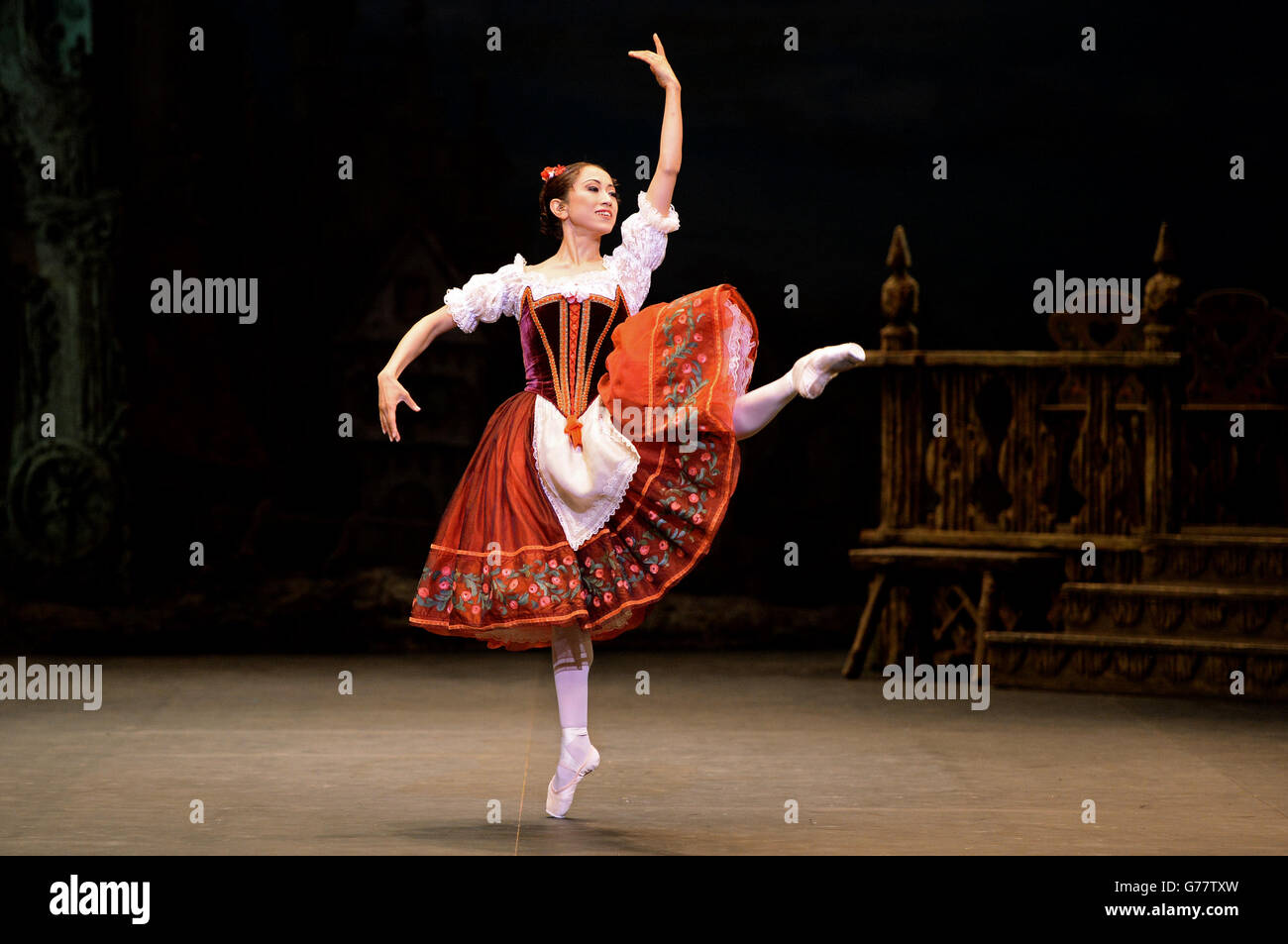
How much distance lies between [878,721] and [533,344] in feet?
7.66

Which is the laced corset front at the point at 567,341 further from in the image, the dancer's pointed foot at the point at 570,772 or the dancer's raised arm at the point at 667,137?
the dancer's pointed foot at the point at 570,772

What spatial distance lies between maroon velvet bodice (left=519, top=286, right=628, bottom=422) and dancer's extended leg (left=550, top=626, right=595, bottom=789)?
1.77 feet

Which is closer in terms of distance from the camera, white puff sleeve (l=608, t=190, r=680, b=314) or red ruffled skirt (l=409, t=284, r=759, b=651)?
red ruffled skirt (l=409, t=284, r=759, b=651)

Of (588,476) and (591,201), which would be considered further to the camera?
(591,201)

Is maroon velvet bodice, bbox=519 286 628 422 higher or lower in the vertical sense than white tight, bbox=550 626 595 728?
higher

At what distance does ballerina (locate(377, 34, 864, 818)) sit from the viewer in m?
4.44

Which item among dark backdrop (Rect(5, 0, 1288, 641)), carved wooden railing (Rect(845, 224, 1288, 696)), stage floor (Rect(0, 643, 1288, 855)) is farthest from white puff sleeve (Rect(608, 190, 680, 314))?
dark backdrop (Rect(5, 0, 1288, 641))

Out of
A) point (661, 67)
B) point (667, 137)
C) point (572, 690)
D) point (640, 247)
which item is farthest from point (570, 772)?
point (661, 67)

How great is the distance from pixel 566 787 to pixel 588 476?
745 millimetres

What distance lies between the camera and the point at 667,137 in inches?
178

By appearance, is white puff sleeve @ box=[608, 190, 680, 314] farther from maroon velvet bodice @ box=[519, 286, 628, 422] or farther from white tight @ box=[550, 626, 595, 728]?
white tight @ box=[550, 626, 595, 728]

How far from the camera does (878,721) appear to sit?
6316 mm

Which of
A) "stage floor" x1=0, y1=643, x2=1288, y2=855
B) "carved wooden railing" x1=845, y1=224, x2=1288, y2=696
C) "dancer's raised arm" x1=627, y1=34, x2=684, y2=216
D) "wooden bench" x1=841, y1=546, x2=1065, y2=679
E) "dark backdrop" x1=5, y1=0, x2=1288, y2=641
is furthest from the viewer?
"dark backdrop" x1=5, y1=0, x2=1288, y2=641

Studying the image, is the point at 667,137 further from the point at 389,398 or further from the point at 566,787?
the point at 566,787
